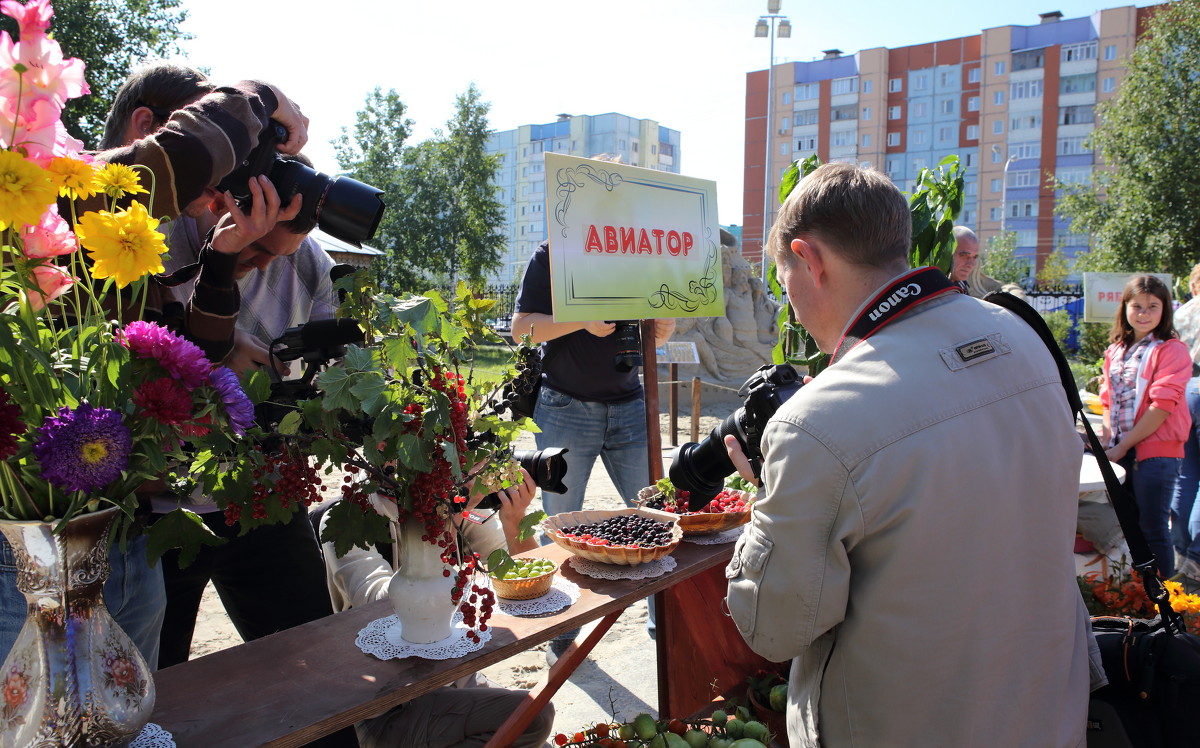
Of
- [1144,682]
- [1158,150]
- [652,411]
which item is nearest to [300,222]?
[652,411]

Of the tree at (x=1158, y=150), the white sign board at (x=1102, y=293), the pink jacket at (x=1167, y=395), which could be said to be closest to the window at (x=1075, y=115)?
the tree at (x=1158, y=150)

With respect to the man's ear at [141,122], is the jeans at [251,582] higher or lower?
lower

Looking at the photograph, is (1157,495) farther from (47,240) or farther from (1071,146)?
(1071,146)

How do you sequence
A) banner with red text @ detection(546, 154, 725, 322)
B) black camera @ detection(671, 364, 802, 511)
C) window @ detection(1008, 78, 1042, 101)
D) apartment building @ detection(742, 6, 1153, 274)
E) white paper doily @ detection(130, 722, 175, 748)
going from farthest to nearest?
window @ detection(1008, 78, 1042, 101) → apartment building @ detection(742, 6, 1153, 274) → banner with red text @ detection(546, 154, 725, 322) → black camera @ detection(671, 364, 802, 511) → white paper doily @ detection(130, 722, 175, 748)

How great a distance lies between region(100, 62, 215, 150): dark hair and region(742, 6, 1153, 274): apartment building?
1768 inches

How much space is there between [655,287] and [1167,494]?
3.34m

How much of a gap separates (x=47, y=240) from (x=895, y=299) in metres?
1.25

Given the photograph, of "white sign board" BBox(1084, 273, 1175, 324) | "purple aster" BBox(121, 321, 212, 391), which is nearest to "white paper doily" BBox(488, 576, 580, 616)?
"purple aster" BBox(121, 321, 212, 391)

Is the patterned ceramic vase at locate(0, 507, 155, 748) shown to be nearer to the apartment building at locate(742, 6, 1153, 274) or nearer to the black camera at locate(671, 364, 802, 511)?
the black camera at locate(671, 364, 802, 511)

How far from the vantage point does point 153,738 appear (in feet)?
3.69

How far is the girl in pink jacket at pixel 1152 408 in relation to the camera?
4117mm

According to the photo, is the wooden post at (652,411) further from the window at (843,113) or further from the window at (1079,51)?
the window at (843,113)

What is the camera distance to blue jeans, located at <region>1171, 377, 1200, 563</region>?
4383 mm

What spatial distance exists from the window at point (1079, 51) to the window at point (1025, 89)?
72.4 inches
